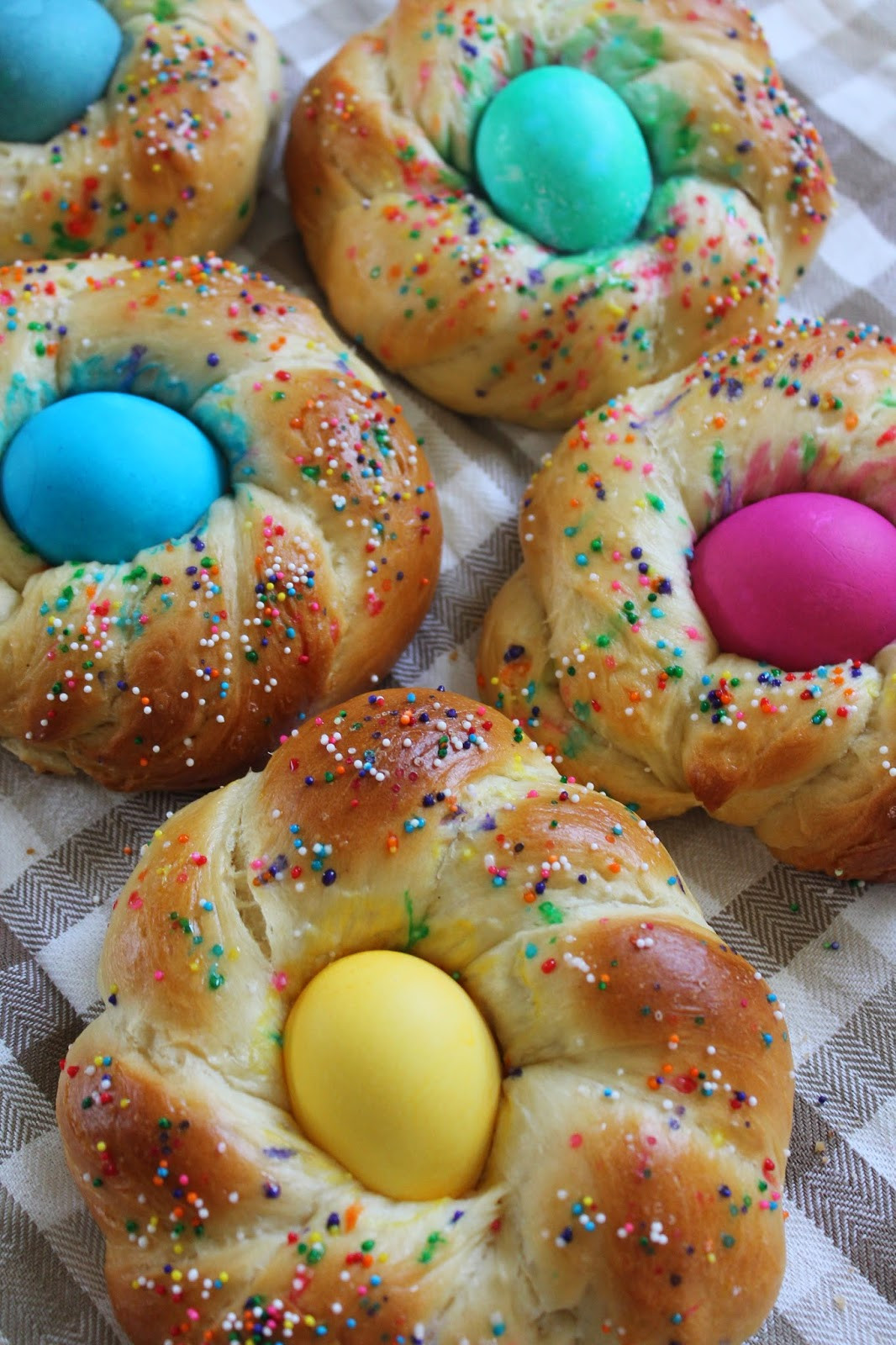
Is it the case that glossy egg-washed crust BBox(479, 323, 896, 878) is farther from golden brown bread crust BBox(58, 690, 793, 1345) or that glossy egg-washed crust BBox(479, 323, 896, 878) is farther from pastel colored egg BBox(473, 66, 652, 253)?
pastel colored egg BBox(473, 66, 652, 253)

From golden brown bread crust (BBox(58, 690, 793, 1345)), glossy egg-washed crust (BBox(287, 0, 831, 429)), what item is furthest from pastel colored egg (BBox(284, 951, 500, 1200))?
glossy egg-washed crust (BBox(287, 0, 831, 429))

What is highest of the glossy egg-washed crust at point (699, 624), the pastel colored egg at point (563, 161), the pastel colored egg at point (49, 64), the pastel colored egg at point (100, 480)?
the pastel colored egg at point (49, 64)

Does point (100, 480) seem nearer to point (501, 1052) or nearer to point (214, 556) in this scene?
point (214, 556)

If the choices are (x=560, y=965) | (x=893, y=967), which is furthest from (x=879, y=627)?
(x=560, y=965)

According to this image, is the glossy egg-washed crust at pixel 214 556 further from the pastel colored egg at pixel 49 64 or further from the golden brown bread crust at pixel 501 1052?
the pastel colored egg at pixel 49 64

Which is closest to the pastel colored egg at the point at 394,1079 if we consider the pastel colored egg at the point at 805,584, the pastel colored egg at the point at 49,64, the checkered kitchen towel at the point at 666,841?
the checkered kitchen towel at the point at 666,841

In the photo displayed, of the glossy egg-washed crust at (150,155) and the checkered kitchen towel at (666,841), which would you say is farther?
Answer: the glossy egg-washed crust at (150,155)
